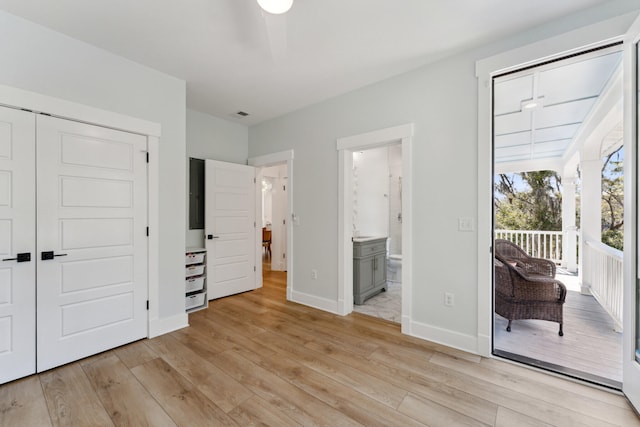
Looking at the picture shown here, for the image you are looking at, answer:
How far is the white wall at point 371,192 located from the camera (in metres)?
4.89

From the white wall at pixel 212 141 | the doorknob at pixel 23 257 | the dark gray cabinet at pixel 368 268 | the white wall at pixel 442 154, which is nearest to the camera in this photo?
the doorknob at pixel 23 257

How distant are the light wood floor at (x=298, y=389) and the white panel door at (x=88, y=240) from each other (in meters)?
0.24

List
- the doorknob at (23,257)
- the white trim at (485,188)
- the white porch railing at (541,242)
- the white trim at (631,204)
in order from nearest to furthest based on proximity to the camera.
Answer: the white trim at (631,204) < the doorknob at (23,257) < the white trim at (485,188) < the white porch railing at (541,242)

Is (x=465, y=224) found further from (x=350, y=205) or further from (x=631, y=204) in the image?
(x=350, y=205)

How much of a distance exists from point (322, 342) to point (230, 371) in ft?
2.90

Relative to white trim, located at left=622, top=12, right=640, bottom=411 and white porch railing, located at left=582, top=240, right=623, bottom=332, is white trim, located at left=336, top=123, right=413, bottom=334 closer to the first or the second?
white trim, located at left=622, top=12, right=640, bottom=411

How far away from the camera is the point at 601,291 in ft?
11.6

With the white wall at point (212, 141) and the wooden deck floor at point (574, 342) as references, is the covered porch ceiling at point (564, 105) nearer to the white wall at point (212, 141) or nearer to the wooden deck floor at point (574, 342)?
the wooden deck floor at point (574, 342)

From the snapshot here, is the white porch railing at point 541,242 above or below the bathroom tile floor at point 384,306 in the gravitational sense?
above

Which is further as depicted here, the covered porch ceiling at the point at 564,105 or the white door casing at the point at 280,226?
the white door casing at the point at 280,226

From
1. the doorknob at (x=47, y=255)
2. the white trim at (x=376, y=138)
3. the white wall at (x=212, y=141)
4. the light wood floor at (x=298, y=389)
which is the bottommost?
the light wood floor at (x=298, y=389)

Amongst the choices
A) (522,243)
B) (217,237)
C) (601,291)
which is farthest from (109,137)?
(522,243)

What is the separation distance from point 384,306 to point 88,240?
3.35m

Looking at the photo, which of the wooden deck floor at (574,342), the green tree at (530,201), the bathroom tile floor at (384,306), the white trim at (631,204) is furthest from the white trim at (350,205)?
the green tree at (530,201)
